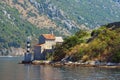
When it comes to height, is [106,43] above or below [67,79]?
above

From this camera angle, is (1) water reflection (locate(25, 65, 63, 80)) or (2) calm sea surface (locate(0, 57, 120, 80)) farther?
(1) water reflection (locate(25, 65, 63, 80))

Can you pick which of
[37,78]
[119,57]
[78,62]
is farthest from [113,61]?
[37,78]

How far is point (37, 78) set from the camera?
414 ft

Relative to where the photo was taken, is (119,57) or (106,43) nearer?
(119,57)

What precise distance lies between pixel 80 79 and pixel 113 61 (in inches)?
2582

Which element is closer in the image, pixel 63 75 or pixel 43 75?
pixel 63 75

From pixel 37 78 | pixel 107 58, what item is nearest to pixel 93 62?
pixel 107 58

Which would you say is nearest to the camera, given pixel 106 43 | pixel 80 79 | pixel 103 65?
pixel 80 79

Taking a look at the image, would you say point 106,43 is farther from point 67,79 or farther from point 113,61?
point 67,79

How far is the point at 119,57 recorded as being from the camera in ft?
605

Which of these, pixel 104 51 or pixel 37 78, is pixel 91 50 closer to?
pixel 104 51

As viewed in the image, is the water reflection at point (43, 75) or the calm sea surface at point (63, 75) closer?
the calm sea surface at point (63, 75)

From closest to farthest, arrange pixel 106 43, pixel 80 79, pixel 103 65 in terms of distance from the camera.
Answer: pixel 80 79 < pixel 103 65 < pixel 106 43

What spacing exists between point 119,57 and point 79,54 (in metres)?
19.8
